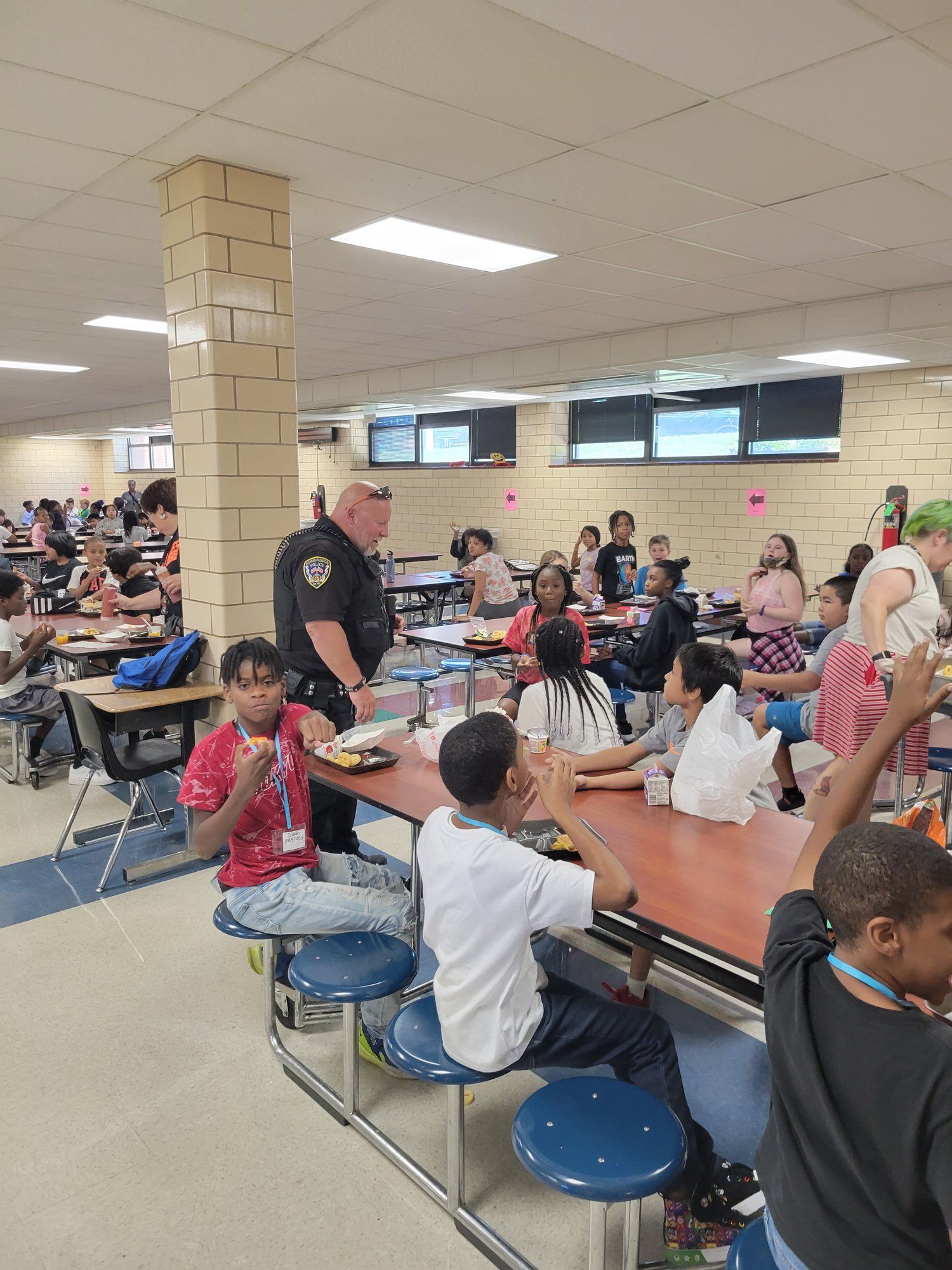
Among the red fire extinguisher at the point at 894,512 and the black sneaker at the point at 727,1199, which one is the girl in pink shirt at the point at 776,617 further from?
the black sneaker at the point at 727,1199

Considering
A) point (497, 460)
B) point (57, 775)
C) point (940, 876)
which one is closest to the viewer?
point (940, 876)

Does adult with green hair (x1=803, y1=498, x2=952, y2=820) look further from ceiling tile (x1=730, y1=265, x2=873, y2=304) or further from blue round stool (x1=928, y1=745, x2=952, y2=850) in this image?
ceiling tile (x1=730, y1=265, x2=873, y2=304)

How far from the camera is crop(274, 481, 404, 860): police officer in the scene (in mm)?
3354

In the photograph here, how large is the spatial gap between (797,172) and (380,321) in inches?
159

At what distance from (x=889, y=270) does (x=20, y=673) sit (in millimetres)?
5600

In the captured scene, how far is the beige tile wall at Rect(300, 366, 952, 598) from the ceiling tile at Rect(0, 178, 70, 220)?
753 cm

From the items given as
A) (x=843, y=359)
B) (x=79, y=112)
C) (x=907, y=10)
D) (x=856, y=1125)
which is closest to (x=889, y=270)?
(x=843, y=359)

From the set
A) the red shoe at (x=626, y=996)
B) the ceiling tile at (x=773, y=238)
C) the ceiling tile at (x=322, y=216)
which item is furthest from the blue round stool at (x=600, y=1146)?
the ceiling tile at (x=773, y=238)

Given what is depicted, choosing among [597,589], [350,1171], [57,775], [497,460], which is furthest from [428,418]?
[350,1171]

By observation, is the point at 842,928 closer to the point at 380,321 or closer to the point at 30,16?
the point at 30,16

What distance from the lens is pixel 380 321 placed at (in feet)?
22.7

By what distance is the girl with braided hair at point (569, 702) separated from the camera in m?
3.29

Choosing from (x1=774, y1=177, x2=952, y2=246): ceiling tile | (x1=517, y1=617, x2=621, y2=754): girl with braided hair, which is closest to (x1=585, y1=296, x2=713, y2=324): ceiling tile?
(x1=774, y1=177, x2=952, y2=246): ceiling tile

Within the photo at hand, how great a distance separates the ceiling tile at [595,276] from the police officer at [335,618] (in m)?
2.24
